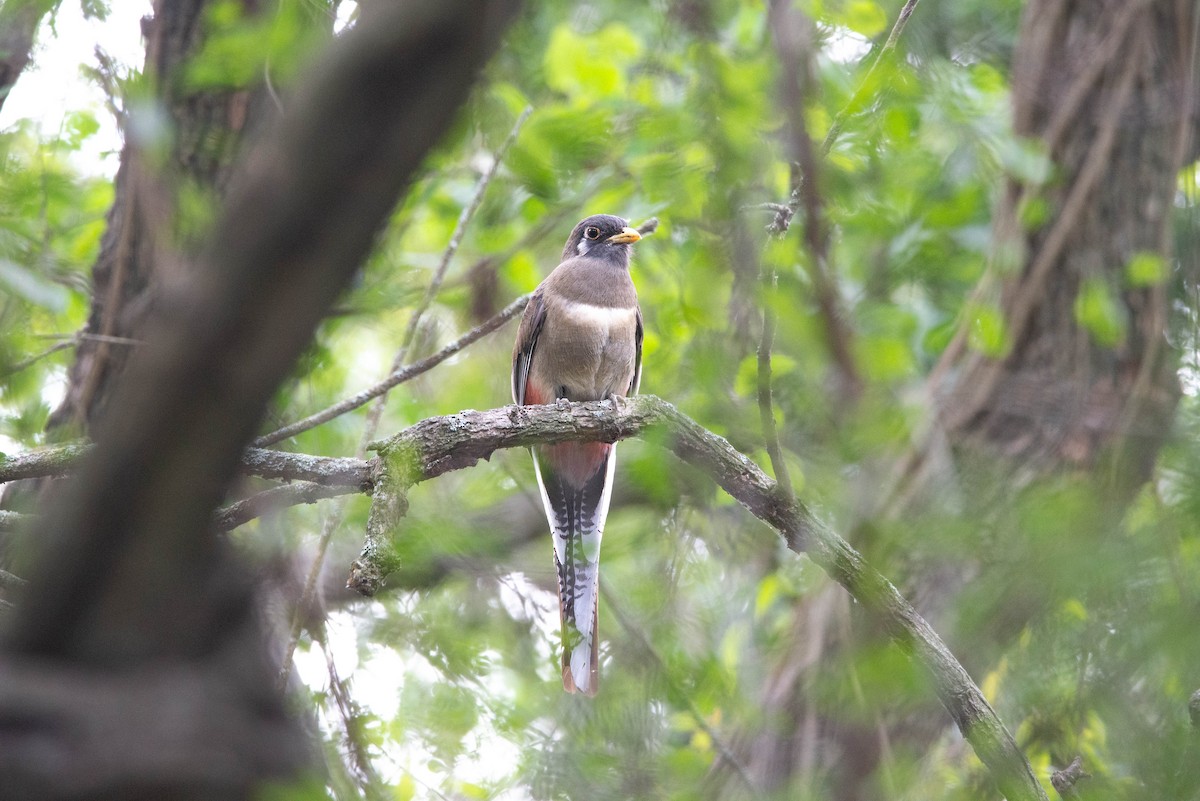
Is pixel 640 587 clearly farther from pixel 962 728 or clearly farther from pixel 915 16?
pixel 915 16

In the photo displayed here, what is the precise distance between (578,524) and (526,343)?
0.95 m

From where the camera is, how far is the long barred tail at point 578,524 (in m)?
4.34

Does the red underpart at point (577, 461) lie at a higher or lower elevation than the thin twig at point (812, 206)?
higher

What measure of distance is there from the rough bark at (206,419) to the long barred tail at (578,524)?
3113 millimetres

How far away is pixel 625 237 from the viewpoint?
209 inches

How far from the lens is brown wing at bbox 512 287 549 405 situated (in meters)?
5.25

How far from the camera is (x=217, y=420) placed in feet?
3.26

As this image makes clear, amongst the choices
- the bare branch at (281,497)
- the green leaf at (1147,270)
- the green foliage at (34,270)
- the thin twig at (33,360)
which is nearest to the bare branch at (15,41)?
the green foliage at (34,270)

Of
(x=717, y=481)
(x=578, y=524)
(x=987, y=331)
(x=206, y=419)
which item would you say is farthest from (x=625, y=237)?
(x=206, y=419)

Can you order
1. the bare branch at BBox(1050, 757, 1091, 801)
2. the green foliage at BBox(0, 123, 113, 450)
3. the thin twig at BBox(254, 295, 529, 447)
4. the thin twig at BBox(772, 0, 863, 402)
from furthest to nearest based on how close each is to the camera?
the green foliage at BBox(0, 123, 113, 450)
the thin twig at BBox(254, 295, 529, 447)
the bare branch at BBox(1050, 757, 1091, 801)
the thin twig at BBox(772, 0, 863, 402)

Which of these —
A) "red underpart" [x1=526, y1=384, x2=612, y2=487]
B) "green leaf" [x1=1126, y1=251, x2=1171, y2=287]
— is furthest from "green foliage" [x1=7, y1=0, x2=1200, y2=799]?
"red underpart" [x1=526, y1=384, x2=612, y2=487]

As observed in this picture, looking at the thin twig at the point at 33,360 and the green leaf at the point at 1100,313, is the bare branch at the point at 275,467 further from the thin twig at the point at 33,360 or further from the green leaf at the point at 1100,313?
the green leaf at the point at 1100,313

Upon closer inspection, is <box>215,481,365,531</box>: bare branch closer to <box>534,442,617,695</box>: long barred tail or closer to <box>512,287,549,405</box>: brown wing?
<box>534,442,617,695</box>: long barred tail

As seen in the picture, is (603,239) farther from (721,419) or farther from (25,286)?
(25,286)
